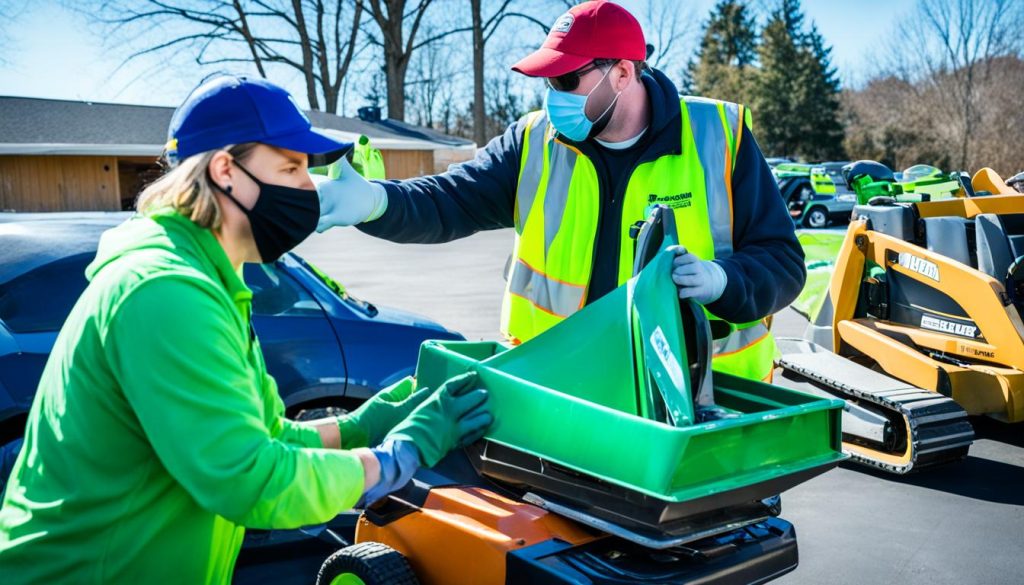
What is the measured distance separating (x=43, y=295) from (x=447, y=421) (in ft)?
11.5

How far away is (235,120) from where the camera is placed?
1978 mm

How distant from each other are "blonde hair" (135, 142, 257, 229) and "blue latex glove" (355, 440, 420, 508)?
0.61 metres

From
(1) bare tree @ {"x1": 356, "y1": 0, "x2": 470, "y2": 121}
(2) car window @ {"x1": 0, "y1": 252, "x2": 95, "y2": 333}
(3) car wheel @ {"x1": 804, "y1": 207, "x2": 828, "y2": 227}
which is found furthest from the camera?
(1) bare tree @ {"x1": 356, "y1": 0, "x2": 470, "y2": 121}

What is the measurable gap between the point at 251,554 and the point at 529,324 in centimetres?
167

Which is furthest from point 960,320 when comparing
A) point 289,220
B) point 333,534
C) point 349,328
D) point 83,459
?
point 83,459

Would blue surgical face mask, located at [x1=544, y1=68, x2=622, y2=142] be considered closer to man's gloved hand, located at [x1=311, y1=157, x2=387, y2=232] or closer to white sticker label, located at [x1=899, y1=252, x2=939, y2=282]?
man's gloved hand, located at [x1=311, y1=157, x2=387, y2=232]

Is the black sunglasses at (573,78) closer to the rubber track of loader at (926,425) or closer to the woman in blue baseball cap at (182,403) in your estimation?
the woman in blue baseball cap at (182,403)

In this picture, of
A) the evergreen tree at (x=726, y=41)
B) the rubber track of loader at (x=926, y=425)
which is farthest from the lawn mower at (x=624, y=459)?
the evergreen tree at (x=726, y=41)

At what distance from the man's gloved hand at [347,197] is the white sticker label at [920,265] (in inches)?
185

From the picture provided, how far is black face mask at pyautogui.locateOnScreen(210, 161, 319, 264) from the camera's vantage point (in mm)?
2074

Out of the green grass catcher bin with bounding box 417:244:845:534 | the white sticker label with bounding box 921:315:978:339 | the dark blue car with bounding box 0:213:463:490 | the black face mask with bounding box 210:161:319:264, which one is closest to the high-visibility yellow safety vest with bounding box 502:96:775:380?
the green grass catcher bin with bounding box 417:244:845:534

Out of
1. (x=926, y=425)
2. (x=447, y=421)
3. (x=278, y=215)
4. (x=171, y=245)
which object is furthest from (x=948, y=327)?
(x=171, y=245)

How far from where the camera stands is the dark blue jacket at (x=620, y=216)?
2.98 m

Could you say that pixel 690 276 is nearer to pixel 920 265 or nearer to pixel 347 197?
pixel 347 197
